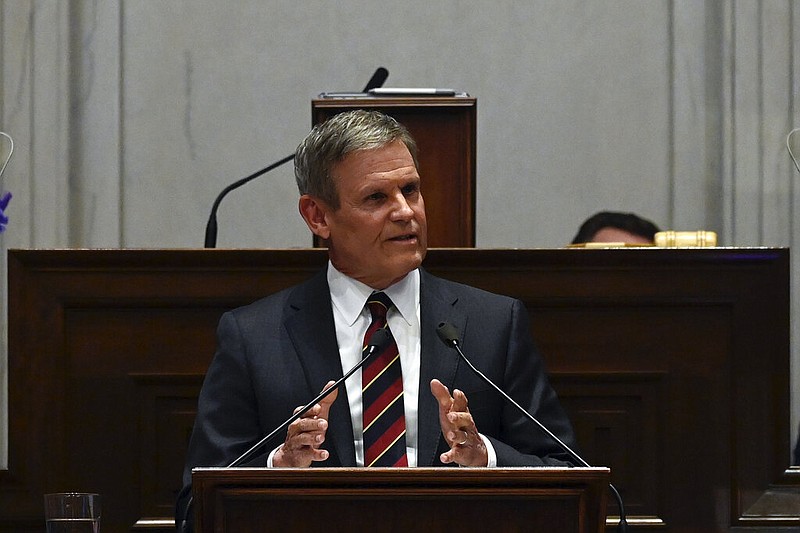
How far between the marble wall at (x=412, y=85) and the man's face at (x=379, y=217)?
2.09 metres

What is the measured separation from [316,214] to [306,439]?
0.83m

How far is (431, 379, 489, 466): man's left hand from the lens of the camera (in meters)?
2.45

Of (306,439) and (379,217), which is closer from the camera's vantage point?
(306,439)

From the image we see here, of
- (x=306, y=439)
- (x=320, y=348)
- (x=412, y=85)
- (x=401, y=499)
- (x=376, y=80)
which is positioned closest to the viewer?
(x=401, y=499)

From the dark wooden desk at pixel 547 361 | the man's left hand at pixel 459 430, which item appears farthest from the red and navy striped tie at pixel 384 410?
the dark wooden desk at pixel 547 361

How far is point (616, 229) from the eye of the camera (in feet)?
15.5

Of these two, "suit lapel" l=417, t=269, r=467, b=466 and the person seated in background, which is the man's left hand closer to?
"suit lapel" l=417, t=269, r=467, b=466

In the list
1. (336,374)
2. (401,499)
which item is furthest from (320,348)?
(401,499)

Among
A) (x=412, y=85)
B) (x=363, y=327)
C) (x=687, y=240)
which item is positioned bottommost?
(x=363, y=327)

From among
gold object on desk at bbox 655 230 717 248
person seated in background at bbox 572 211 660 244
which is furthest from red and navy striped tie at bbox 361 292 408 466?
person seated in background at bbox 572 211 660 244

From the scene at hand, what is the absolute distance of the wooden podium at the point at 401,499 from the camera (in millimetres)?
2092

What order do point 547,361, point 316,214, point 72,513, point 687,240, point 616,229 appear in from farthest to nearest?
point 616,229, point 687,240, point 547,361, point 316,214, point 72,513

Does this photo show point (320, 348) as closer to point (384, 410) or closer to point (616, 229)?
point (384, 410)

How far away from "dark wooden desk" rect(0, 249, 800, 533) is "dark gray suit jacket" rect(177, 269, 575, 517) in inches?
10.0
